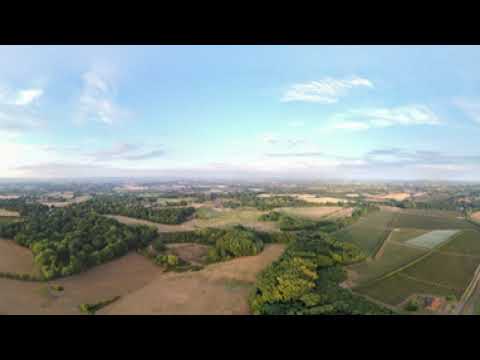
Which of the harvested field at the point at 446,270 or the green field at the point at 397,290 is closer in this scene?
the green field at the point at 397,290

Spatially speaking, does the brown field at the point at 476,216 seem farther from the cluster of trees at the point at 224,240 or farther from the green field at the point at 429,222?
the cluster of trees at the point at 224,240

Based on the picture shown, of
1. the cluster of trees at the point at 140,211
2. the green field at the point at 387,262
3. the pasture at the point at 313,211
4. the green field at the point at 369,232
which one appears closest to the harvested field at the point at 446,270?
the green field at the point at 387,262

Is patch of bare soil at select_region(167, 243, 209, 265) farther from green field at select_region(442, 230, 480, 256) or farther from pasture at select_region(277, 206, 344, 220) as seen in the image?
green field at select_region(442, 230, 480, 256)

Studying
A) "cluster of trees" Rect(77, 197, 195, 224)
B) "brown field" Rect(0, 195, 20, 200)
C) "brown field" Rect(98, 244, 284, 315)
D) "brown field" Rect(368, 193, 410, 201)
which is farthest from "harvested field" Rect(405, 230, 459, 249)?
"brown field" Rect(0, 195, 20, 200)

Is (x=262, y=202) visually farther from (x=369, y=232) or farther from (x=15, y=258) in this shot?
(x=15, y=258)

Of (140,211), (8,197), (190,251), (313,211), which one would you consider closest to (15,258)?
(190,251)
